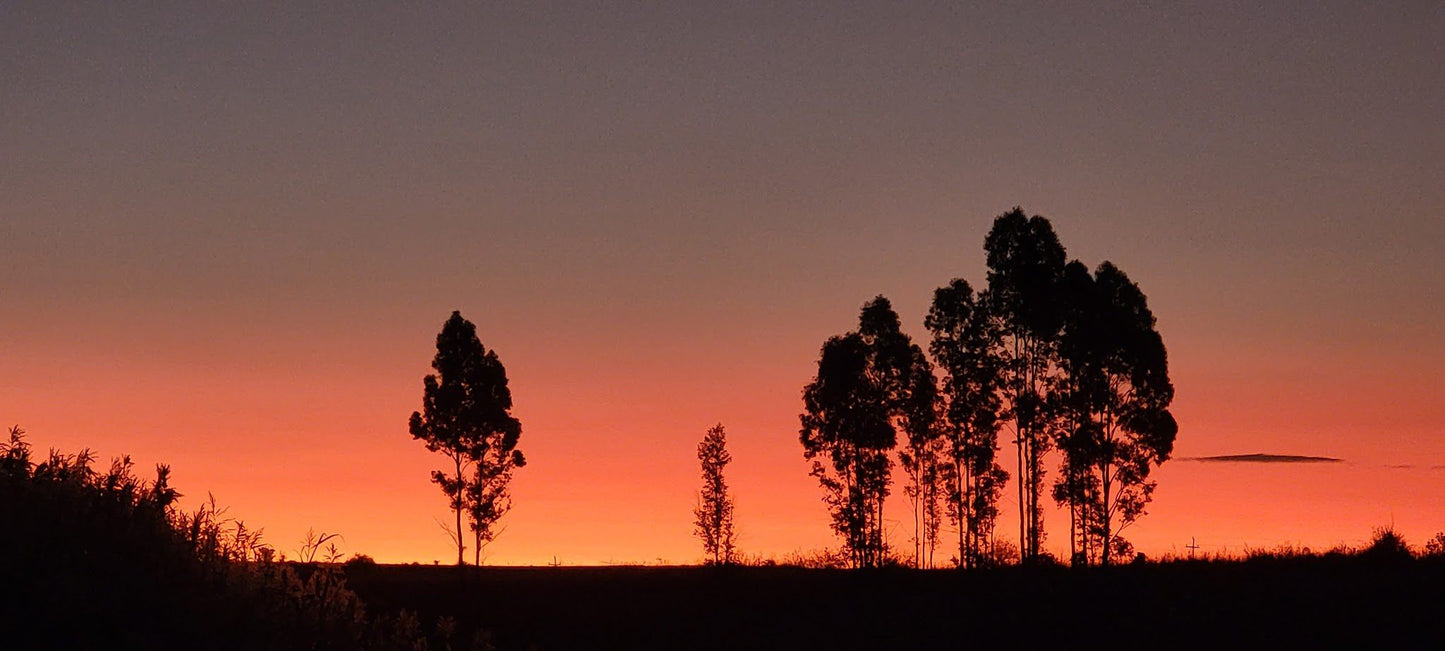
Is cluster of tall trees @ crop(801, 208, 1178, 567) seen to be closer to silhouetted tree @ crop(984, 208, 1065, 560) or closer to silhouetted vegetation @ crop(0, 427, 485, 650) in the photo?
silhouetted tree @ crop(984, 208, 1065, 560)

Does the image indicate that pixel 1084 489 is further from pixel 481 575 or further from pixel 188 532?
pixel 188 532

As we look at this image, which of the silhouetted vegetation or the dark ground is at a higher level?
the silhouetted vegetation

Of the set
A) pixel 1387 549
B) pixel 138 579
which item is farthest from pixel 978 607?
pixel 138 579

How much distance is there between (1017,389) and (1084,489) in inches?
243

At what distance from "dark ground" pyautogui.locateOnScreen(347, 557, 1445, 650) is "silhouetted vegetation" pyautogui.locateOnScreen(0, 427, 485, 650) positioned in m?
24.8

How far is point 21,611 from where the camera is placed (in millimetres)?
5672

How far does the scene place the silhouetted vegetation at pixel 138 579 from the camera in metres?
5.71

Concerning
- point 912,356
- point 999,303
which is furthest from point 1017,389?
point 912,356

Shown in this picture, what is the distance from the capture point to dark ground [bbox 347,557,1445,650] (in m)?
33.3

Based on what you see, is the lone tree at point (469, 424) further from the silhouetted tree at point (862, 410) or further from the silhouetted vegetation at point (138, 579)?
the silhouetted vegetation at point (138, 579)

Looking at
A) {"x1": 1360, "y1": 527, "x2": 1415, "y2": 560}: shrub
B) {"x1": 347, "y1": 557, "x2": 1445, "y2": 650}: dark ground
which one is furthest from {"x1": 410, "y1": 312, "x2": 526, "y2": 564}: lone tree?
{"x1": 1360, "y1": 527, "x2": 1415, "y2": 560}: shrub

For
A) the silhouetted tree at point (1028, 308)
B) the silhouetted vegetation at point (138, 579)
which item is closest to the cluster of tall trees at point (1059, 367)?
the silhouetted tree at point (1028, 308)

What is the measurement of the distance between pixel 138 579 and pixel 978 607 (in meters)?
37.7

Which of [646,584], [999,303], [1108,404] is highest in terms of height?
[999,303]
